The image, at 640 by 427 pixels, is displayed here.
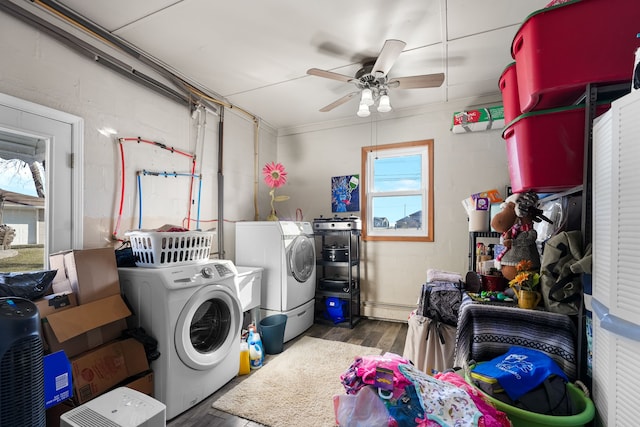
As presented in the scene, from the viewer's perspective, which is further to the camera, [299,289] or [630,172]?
[299,289]

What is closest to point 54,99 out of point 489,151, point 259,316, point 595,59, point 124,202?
point 124,202

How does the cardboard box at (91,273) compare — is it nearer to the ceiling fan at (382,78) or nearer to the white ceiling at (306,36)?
the white ceiling at (306,36)

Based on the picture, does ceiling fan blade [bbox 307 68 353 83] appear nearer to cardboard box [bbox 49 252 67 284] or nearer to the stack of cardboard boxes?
the stack of cardboard boxes

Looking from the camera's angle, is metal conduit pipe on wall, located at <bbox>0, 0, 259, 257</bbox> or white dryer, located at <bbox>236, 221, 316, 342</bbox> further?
white dryer, located at <bbox>236, 221, 316, 342</bbox>

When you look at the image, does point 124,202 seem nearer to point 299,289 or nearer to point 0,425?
point 0,425

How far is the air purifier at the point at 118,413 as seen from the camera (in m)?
1.15

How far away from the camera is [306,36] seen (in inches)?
82.5

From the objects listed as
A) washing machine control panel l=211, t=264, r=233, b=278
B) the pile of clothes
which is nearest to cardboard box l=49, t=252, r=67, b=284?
washing machine control panel l=211, t=264, r=233, b=278

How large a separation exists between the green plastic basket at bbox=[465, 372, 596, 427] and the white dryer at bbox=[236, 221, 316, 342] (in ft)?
6.63

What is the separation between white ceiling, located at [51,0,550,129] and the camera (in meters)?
1.80

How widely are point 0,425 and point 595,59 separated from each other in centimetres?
244

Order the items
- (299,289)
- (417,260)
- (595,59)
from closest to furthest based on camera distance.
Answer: (595,59) → (299,289) → (417,260)

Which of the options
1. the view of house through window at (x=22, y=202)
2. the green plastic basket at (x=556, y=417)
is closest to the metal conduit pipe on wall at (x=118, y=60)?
the view of house through window at (x=22, y=202)

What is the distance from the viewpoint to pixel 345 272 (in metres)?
3.67
